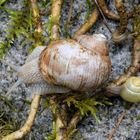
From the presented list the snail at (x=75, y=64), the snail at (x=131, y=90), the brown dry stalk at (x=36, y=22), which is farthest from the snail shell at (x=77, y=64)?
the brown dry stalk at (x=36, y=22)

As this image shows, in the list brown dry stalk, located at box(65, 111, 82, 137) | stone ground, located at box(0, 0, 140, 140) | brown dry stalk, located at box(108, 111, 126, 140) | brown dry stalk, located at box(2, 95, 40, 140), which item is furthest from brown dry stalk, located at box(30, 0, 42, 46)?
brown dry stalk, located at box(108, 111, 126, 140)

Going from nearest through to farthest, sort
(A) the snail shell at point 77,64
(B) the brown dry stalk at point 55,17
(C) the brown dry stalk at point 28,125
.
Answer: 1. (A) the snail shell at point 77,64
2. (C) the brown dry stalk at point 28,125
3. (B) the brown dry stalk at point 55,17

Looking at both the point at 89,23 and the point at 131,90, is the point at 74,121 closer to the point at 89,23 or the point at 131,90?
the point at 131,90

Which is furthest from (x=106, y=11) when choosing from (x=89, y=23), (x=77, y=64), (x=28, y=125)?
(x=28, y=125)

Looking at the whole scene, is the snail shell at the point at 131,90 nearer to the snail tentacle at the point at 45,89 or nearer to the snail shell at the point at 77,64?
the snail shell at the point at 77,64

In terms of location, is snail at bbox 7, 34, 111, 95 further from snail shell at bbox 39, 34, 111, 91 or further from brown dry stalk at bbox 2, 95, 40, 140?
brown dry stalk at bbox 2, 95, 40, 140

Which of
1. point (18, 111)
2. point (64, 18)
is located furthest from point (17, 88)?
point (64, 18)
